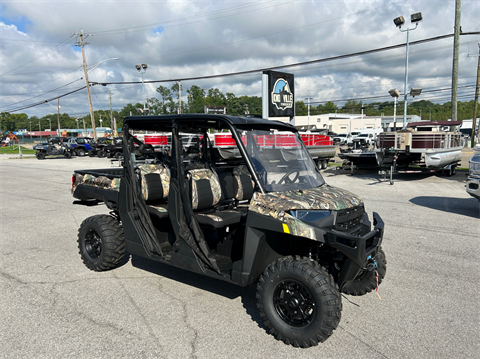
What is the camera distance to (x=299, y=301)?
324cm

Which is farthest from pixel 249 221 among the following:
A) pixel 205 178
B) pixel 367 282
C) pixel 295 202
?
pixel 367 282

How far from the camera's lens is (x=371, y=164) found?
16.2 metres

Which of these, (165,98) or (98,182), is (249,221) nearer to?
(98,182)

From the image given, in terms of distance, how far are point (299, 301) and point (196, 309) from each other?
1.24m

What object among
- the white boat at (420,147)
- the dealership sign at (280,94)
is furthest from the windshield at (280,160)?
the dealership sign at (280,94)

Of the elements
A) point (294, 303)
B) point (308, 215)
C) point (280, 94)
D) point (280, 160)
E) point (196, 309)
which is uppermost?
point (280, 94)

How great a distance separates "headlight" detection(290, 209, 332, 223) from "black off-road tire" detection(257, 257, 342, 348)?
37 centimetres

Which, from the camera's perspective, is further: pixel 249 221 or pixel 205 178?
pixel 205 178

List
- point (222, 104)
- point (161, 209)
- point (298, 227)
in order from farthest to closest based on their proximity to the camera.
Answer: point (222, 104)
point (161, 209)
point (298, 227)

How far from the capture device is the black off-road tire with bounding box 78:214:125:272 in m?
4.80

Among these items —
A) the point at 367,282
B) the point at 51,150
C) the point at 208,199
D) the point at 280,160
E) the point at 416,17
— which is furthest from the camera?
the point at 51,150

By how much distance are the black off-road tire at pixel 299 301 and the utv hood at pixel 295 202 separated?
468 millimetres

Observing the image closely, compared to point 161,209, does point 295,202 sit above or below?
above

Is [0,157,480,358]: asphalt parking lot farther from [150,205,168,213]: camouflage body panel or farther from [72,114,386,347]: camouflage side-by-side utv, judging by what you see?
[150,205,168,213]: camouflage body panel
